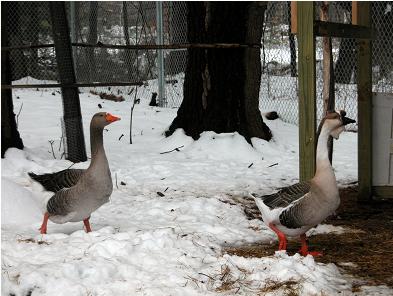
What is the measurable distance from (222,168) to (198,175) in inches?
21.4

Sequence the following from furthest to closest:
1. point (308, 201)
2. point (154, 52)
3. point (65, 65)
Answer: point (154, 52)
point (65, 65)
point (308, 201)

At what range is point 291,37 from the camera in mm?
13477

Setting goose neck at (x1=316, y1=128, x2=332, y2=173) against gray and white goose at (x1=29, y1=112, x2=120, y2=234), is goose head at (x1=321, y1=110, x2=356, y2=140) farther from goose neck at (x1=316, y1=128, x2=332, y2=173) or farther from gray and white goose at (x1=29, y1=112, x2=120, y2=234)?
gray and white goose at (x1=29, y1=112, x2=120, y2=234)

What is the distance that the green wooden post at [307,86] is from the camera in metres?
4.94

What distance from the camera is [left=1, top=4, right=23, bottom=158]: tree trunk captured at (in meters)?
7.78

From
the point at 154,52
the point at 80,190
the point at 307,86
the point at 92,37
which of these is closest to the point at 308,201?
the point at 307,86

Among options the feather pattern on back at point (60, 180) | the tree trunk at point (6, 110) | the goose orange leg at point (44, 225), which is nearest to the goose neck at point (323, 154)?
the feather pattern on back at point (60, 180)

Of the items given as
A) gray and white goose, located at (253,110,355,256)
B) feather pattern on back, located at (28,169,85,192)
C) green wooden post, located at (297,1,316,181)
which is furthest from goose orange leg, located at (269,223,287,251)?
feather pattern on back, located at (28,169,85,192)

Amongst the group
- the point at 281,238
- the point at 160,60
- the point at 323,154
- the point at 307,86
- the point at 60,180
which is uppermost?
the point at 160,60

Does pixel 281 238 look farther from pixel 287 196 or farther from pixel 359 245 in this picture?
pixel 359 245

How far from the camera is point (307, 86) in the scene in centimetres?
502

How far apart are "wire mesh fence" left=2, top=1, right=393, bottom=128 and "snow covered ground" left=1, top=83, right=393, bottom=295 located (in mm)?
2521

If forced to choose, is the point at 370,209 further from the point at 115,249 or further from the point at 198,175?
the point at 115,249

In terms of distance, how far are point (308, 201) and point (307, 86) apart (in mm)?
1094
